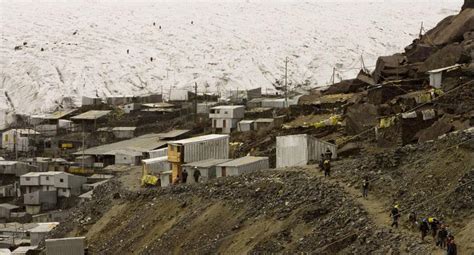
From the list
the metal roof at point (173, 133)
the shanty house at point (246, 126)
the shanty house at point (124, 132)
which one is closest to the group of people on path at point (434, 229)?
the shanty house at point (246, 126)

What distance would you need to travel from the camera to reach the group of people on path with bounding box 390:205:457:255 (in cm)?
1158

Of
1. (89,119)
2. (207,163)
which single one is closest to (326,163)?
(207,163)

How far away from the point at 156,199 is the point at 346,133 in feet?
15.4

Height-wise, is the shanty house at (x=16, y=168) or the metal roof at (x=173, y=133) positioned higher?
the metal roof at (x=173, y=133)

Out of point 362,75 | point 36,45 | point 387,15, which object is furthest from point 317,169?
point 387,15

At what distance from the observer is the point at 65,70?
4894cm

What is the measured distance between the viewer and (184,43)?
55469 millimetres

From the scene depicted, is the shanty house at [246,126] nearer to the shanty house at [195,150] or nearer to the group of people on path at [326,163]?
the shanty house at [195,150]

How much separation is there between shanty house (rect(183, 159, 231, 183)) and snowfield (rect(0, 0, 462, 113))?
928 inches

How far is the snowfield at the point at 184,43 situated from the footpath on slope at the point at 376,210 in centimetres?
2973

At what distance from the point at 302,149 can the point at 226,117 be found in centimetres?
1445

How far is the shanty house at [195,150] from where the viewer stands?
2170cm

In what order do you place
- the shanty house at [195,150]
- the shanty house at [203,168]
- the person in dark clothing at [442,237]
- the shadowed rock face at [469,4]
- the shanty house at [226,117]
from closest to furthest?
the person in dark clothing at [442,237] < the shanty house at [203,168] < the shanty house at [195,150] < the shadowed rock face at [469,4] < the shanty house at [226,117]

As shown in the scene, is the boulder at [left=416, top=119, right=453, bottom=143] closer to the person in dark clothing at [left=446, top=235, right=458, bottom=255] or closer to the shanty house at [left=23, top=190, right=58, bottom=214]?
the person in dark clothing at [left=446, top=235, right=458, bottom=255]
